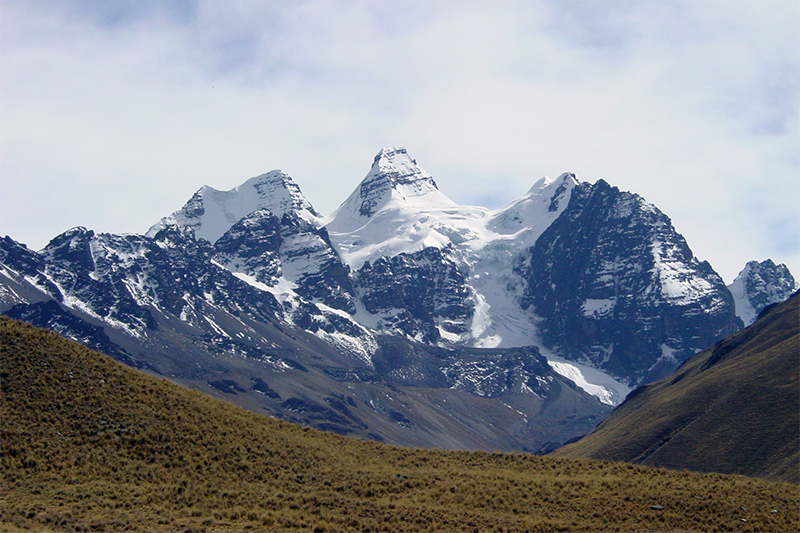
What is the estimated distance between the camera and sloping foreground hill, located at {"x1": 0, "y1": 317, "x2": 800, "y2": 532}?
192 ft

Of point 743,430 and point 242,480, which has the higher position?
point 743,430

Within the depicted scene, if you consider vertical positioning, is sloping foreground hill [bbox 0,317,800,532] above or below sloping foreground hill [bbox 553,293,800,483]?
below

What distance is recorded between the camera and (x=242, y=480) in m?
65.4

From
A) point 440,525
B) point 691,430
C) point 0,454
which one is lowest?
point 0,454

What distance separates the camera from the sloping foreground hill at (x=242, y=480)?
58.6 meters

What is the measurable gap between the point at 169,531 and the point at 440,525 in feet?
57.2

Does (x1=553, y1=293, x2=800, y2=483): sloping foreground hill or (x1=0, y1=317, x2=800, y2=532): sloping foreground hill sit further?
(x1=553, y1=293, x2=800, y2=483): sloping foreground hill

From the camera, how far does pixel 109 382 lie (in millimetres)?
73625

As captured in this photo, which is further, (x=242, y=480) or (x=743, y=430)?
(x=743, y=430)

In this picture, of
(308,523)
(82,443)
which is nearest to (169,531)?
(308,523)

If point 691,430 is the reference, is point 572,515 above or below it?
below

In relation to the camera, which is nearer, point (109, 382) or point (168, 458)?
point (168, 458)

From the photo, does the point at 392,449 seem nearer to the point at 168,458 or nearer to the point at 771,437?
the point at 168,458

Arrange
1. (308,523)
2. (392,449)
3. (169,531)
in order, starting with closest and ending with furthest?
(169,531)
(308,523)
(392,449)
